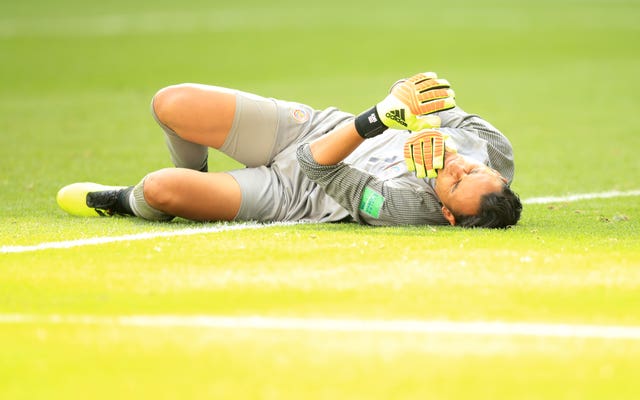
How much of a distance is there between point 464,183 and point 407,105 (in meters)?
0.58

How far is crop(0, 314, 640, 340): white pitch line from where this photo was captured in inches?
174

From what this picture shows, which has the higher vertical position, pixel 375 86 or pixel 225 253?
pixel 225 253

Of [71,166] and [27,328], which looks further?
[71,166]

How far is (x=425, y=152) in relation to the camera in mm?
6344

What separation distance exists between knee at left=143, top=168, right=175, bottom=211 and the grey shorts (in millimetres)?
456

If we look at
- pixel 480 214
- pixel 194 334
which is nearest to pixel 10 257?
pixel 194 334

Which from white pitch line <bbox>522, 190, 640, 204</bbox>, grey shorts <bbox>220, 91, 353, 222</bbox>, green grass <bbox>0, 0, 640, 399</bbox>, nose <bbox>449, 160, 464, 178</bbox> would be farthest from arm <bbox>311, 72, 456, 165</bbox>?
white pitch line <bbox>522, 190, 640, 204</bbox>

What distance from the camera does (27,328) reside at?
445 cm

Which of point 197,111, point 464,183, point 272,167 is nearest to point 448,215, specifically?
point 464,183

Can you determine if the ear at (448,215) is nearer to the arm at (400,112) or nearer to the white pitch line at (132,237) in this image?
the arm at (400,112)

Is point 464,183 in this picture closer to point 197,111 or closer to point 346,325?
point 197,111

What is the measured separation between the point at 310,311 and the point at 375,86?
14.0 meters

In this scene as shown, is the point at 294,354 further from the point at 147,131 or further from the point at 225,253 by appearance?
the point at 147,131

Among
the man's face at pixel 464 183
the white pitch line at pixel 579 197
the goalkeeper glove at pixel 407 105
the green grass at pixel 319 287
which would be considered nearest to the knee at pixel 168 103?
the green grass at pixel 319 287
